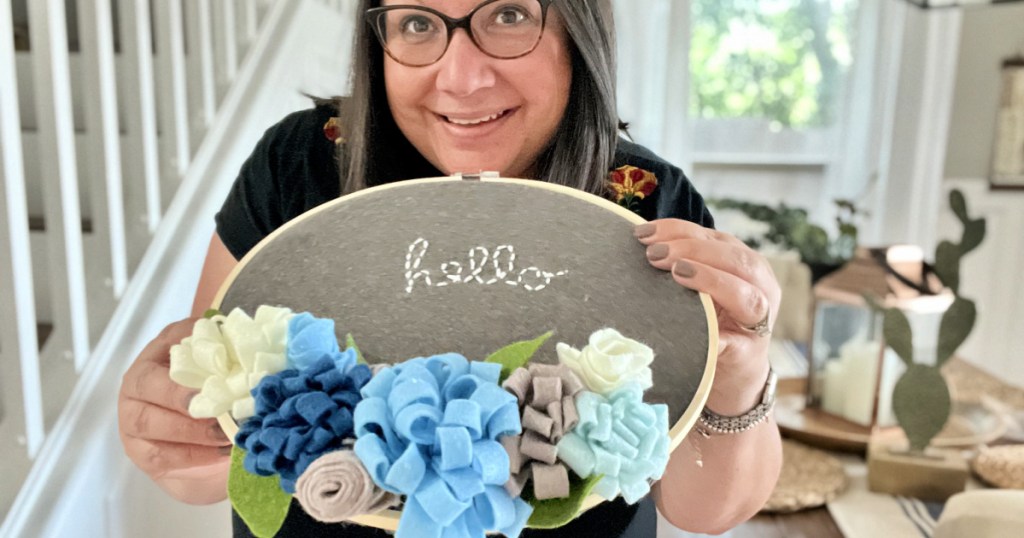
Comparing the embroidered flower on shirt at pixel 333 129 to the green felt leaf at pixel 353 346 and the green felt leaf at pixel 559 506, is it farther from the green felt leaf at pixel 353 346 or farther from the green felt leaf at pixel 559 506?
the green felt leaf at pixel 559 506

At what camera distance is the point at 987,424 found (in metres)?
1.15

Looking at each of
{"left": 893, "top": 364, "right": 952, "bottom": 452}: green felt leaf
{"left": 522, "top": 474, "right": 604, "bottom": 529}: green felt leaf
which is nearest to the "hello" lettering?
{"left": 522, "top": 474, "right": 604, "bottom": 529}: green felt leaf

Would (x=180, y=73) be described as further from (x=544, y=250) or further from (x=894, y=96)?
(x=894, y=96)

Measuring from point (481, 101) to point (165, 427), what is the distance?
0.28 meters

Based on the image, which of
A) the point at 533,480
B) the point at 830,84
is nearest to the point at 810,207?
the point at 830,84

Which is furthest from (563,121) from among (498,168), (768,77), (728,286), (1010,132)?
(1010,132)

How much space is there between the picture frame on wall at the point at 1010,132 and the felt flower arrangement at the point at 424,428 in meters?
2.26

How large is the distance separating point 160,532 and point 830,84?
2154mm

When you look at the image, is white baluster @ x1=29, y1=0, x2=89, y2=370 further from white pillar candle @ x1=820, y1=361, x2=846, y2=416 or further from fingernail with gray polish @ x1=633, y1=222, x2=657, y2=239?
white pillar candle @ x1=820, y1=361, x2=846, y2=416

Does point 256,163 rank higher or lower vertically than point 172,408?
higher

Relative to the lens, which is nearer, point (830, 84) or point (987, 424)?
point (987, 424)

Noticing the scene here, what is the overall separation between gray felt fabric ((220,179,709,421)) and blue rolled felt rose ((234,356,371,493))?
0.07 meters

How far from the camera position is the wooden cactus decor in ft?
2.98

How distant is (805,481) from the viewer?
97cm
